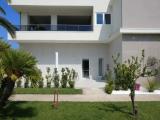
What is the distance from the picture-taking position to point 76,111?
14.7 metres

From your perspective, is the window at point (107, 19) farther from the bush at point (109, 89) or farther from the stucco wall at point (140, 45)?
the bush at point (109, 89)

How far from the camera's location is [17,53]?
12.4m

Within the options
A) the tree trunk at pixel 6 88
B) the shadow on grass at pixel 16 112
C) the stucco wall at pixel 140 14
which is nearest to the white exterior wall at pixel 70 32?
the stucco wall at pixel 140 14

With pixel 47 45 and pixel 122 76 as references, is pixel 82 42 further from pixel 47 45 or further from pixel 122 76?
pixel 122 76

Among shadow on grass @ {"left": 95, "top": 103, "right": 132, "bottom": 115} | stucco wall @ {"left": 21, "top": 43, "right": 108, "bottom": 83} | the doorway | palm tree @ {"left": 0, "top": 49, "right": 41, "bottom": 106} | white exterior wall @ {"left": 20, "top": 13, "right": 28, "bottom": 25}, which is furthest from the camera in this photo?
white exterior wall @ {"left": 20, "top": 13, "right": 28, "bottom": 25}

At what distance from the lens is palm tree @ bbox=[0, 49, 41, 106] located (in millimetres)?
11945

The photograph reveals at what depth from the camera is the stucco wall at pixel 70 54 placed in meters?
34.5

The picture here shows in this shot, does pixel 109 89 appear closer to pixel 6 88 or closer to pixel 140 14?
pixel 140 14

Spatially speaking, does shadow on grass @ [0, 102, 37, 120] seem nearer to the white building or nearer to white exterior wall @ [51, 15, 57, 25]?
the white building

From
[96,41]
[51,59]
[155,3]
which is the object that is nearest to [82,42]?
[96,41]

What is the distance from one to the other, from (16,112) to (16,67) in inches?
125

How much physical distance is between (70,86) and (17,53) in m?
11.8

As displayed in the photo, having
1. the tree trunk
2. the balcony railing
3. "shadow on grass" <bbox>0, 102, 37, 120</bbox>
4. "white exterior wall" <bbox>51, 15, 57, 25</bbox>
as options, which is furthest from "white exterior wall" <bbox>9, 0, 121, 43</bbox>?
the tree trunk

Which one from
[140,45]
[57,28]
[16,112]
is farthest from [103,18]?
[16,112]
